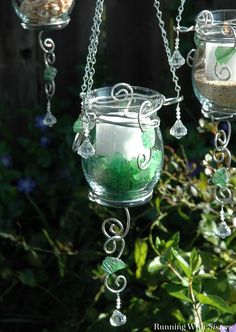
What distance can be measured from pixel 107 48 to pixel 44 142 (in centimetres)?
40

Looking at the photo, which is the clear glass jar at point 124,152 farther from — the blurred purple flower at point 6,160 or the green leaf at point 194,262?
the blurred purple flower at point 6,160

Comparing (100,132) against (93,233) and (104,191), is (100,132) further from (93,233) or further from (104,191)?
(93,233)

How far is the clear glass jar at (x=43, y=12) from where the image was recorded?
5.16ft

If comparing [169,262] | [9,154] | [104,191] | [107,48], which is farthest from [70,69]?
[104,191]

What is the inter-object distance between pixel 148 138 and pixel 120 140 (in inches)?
1.8

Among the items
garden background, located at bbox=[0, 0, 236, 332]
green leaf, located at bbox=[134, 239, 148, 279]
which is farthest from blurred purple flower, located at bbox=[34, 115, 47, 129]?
green leaf, located at bbox=[134, 239, 148, 279]

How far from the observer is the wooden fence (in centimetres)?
261

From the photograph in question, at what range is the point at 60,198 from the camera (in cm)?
251

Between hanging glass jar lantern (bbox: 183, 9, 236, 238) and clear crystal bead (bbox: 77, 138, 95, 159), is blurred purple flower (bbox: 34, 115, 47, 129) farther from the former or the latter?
clear crystal bead (bbox: 77, 138, 95, 159)

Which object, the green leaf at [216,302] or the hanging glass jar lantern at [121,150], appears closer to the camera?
the hanging glass jar lantern at [121,150]

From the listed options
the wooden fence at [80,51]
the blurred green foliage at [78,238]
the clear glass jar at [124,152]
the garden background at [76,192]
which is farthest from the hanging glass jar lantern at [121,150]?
the wooden fence at [80,51]

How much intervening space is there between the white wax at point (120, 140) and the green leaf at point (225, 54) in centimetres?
21

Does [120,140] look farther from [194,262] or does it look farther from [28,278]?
[28,278]

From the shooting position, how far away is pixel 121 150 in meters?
1.23
